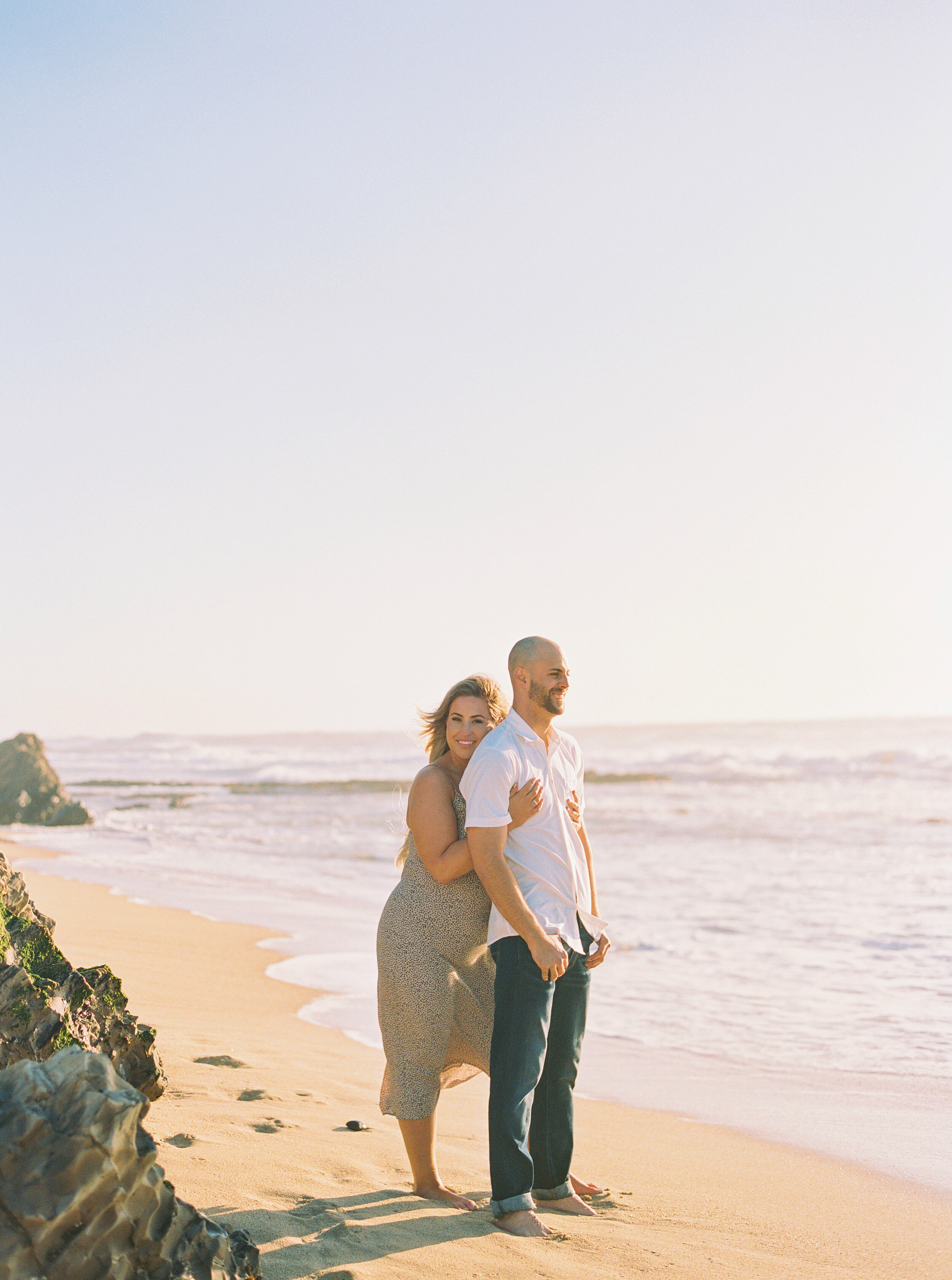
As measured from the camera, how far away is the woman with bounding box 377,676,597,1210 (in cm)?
397

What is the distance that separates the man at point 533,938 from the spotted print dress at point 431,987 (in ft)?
0.47

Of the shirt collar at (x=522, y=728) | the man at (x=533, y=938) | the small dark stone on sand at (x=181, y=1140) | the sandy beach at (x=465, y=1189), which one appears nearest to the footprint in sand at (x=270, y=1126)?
the sandy beach at (x=465, y=1189)

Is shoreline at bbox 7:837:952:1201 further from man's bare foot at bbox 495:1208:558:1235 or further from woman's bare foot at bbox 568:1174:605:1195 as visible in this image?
man's bare foot at bbox 495:1208:558:1235

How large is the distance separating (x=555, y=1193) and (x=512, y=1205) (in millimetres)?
368

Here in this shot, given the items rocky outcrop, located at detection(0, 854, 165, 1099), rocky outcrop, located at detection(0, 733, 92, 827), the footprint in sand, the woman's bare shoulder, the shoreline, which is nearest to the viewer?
rocky outcrop, located at detection(0, 854, 165, 1099)

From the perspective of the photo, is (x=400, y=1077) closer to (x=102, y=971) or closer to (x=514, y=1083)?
(x=514, y=1083)

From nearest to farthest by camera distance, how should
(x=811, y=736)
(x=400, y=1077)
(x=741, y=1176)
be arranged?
(x=400, y=1077), (x=741, y=1176), (x=811, y=736)

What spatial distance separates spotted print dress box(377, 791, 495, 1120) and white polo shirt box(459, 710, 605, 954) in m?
0.14

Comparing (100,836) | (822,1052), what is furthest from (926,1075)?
→ (100,836)

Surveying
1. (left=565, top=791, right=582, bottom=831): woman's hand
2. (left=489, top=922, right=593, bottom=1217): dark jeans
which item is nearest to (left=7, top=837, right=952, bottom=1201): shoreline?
(left=489, top=922, right=593, bottom=1217): dark jeans

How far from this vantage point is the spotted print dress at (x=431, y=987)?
3.98 metres

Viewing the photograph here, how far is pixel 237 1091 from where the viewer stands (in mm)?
5137

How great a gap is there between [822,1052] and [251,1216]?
160 inches

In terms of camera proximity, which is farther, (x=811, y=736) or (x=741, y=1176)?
(x=811, y=736)
